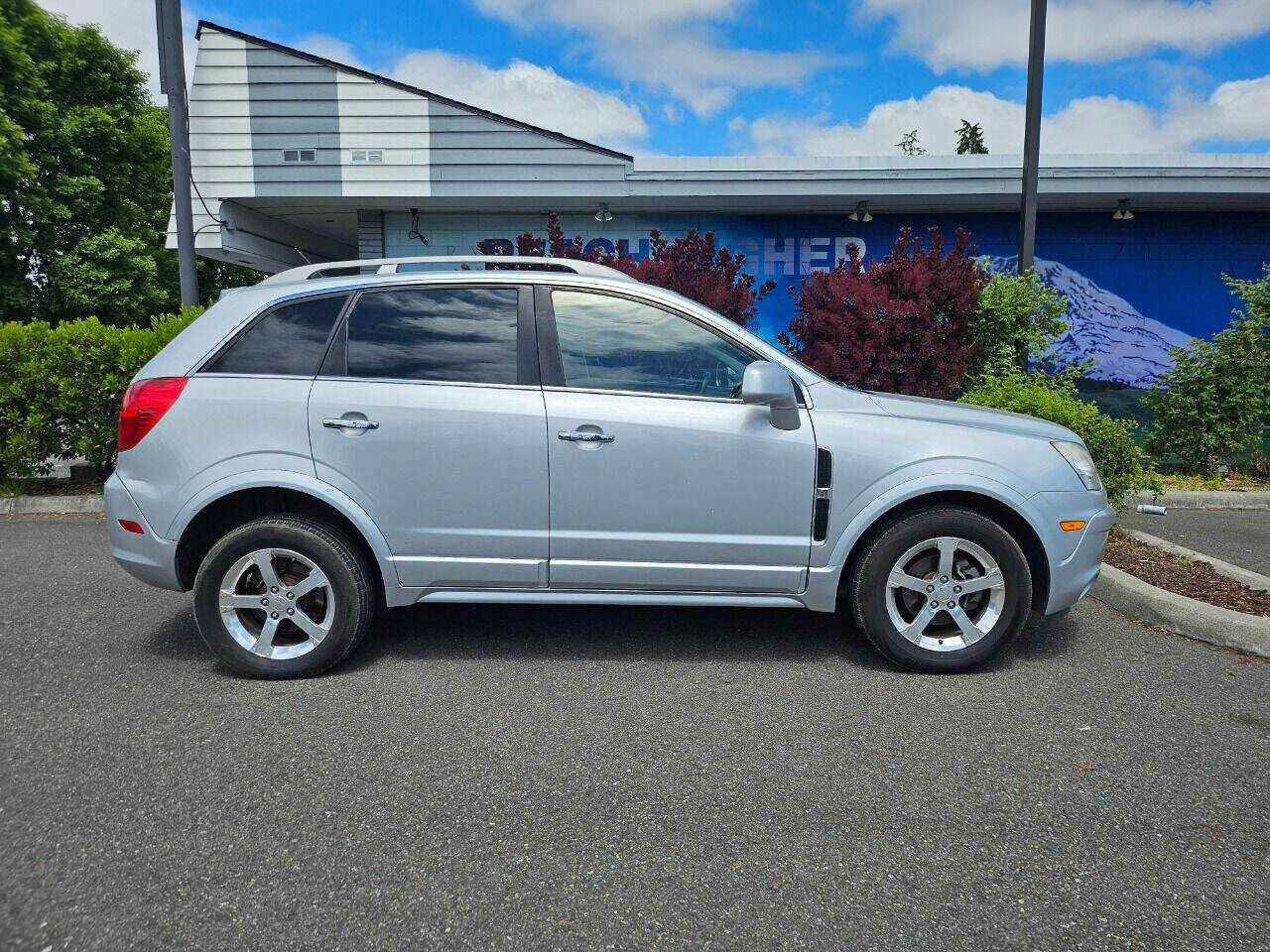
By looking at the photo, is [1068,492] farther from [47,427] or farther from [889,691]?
[47,427]

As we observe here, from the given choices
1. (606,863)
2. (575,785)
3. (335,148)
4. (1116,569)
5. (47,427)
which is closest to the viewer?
(606,863)

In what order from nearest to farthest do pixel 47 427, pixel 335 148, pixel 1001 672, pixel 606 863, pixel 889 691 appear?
pixel 606 863
pixel 889 691
pixel 1001 672
pixel 47 427
pixel 335 148

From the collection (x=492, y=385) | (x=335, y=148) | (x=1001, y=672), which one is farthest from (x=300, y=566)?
(x=335, y=148)

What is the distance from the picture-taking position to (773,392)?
3.92 m

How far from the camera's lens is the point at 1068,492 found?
420cm

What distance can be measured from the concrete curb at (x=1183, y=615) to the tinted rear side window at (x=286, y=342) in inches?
181

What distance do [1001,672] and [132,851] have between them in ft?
11.9

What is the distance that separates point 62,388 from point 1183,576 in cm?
893

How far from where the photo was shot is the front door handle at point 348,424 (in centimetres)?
410

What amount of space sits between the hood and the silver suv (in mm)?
24

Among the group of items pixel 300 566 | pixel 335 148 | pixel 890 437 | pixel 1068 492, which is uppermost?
pixel 335 148

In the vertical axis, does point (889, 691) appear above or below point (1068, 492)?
below

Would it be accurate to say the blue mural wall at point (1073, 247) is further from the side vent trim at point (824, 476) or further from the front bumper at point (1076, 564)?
the side vent trim at point (824, 476)

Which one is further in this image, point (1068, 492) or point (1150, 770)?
point (1068, 492)
